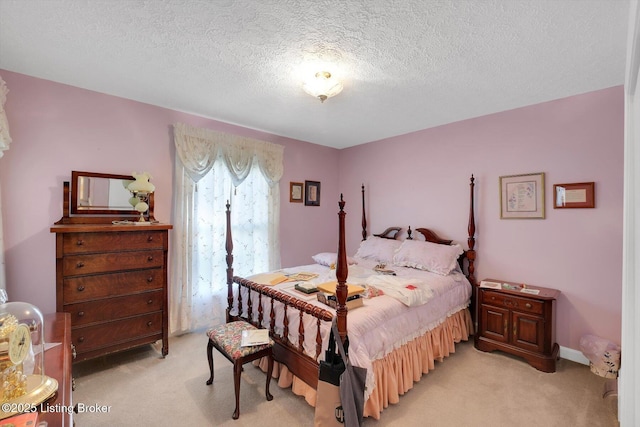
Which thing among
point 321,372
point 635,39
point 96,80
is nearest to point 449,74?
point 635,39

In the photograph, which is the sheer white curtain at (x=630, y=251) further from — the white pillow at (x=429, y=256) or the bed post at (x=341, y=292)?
the white pillow at (x=429, y=256)

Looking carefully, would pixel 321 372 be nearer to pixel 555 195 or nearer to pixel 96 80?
pixel 555 195

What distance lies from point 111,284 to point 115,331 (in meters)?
0.41

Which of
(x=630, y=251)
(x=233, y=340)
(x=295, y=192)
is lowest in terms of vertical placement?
(x=233, y=340)

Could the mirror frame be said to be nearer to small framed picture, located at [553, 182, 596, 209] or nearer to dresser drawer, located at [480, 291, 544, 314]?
dresser drawer, located at [480, 291, 544, 314]

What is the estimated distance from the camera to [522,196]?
2.95 metres

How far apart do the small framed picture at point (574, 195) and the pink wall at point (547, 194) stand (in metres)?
0.05

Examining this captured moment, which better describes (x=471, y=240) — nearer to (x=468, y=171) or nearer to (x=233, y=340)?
(x=468, y=171)

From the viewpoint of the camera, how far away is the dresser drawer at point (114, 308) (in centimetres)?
222

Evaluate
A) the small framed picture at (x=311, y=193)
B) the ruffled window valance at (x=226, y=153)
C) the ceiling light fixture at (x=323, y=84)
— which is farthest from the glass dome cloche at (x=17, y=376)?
the small framed picture at (x=311, y=193)

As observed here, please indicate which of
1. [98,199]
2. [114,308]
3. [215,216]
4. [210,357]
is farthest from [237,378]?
[98,199]

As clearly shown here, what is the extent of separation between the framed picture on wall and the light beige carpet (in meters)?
1.45

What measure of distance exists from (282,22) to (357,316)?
6.42 ft

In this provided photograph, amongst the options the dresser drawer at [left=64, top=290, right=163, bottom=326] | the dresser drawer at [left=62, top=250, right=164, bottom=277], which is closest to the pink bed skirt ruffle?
the dresser drawer at [left=64, top=290, right=163, bottom=326]
